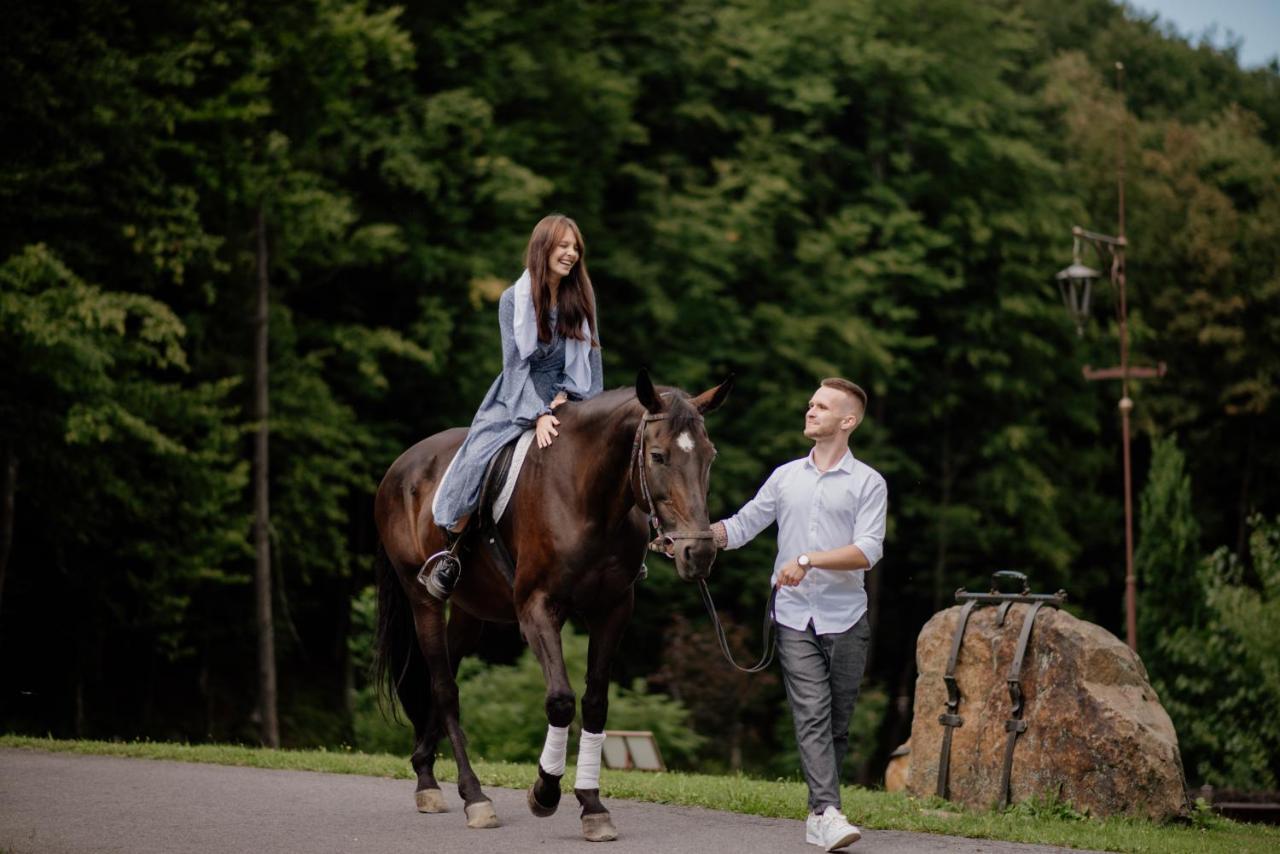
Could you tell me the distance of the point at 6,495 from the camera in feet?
69.4

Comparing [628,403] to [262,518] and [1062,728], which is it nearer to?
[1062,728]

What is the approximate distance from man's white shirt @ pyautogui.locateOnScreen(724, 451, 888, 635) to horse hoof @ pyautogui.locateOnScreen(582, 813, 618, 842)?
4.46ft

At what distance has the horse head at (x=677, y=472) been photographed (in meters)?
7.28

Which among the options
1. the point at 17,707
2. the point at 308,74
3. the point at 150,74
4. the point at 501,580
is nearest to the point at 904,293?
the point at 308,74

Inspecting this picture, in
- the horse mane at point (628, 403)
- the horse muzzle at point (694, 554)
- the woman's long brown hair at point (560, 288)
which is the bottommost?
the horse muzzle at point (694, 554)

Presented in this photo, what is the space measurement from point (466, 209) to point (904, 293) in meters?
11.0

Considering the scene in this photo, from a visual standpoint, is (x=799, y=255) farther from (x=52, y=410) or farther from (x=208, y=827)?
(x=208, y=827)

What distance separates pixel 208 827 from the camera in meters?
8.42

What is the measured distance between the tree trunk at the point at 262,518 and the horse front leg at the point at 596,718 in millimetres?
16236

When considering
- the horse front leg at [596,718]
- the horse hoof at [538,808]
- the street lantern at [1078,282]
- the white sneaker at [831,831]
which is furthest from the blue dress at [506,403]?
the street lantern at [1078,282]

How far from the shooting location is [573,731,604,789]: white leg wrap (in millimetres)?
8102

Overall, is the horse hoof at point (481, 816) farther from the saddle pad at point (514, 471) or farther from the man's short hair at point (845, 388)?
the man's short hair at point (845, 388)

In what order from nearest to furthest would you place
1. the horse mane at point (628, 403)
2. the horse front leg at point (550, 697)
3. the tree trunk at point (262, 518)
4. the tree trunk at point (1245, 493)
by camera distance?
the horse mane at point (628, 403) → the horse front leg at point (550, 697) → the tree trunk at point (262, 518) → the tree trunk at point (1245, 493)

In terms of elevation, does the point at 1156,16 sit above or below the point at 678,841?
above
